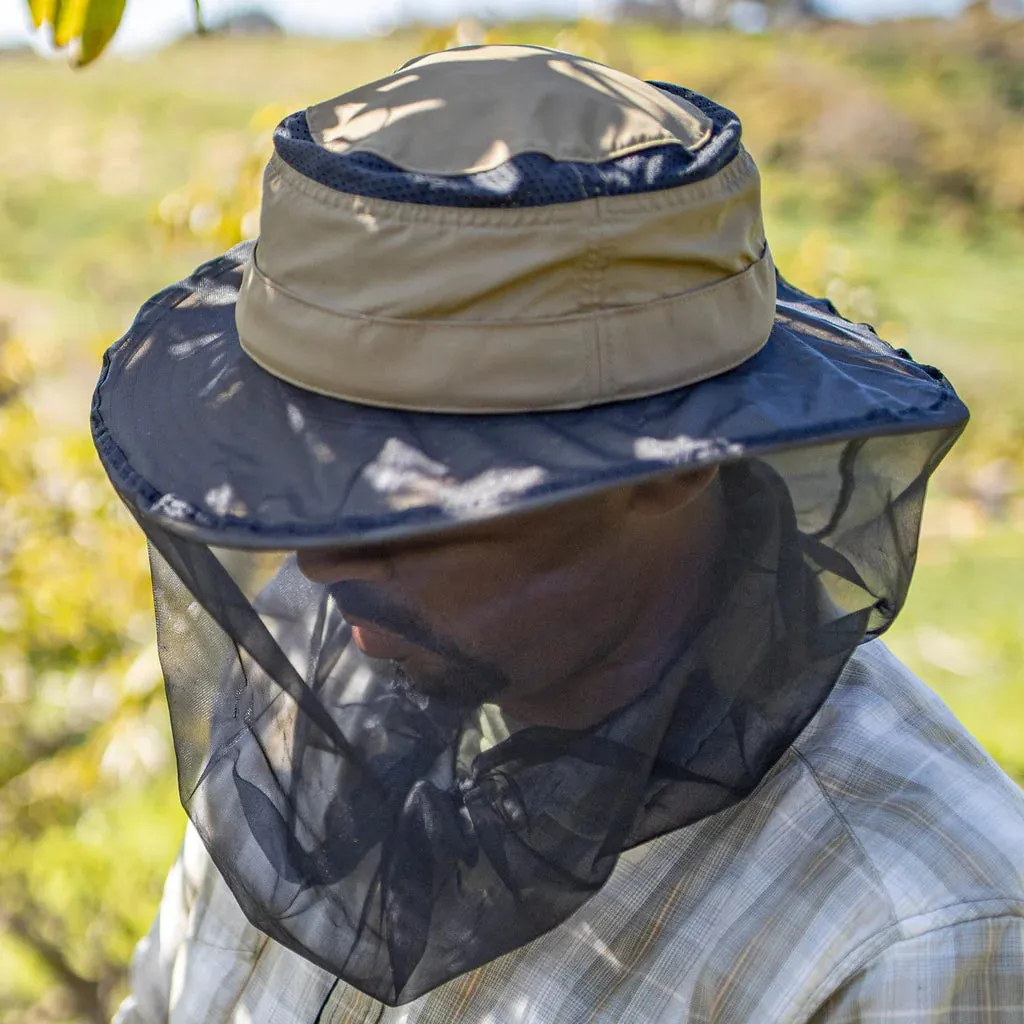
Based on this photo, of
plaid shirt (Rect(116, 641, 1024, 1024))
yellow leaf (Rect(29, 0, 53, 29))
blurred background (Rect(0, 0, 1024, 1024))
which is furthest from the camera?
blurred background (Rect(0, 0, 1024, 1024))

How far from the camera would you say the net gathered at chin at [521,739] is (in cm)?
134

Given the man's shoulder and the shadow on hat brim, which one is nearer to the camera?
the shadow on hat brim

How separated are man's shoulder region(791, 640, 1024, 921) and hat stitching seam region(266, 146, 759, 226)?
65cm

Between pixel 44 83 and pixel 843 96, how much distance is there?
27.1ft

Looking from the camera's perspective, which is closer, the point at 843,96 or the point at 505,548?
the point at 505,548

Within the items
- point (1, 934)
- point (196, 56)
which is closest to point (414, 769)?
point (1, 934)

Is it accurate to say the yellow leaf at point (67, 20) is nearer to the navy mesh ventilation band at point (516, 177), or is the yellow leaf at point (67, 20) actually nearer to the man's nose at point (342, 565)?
the navy mesh ventilation band at point (516, 177)

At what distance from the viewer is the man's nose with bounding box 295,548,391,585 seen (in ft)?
4.24

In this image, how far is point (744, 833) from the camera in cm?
143

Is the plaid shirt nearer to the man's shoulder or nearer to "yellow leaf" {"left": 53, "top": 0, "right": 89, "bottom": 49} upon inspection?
the man's shoulder

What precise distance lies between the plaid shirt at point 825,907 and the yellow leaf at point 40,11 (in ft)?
3.90

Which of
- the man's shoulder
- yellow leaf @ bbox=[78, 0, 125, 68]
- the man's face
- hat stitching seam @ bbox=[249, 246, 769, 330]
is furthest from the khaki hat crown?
the man's shoulder

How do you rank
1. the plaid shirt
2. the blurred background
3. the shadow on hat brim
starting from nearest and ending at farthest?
the shadow on hat brim → the plaid shirt → the blurred background

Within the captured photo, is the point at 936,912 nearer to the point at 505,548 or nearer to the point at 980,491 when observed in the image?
the point at 505,548
